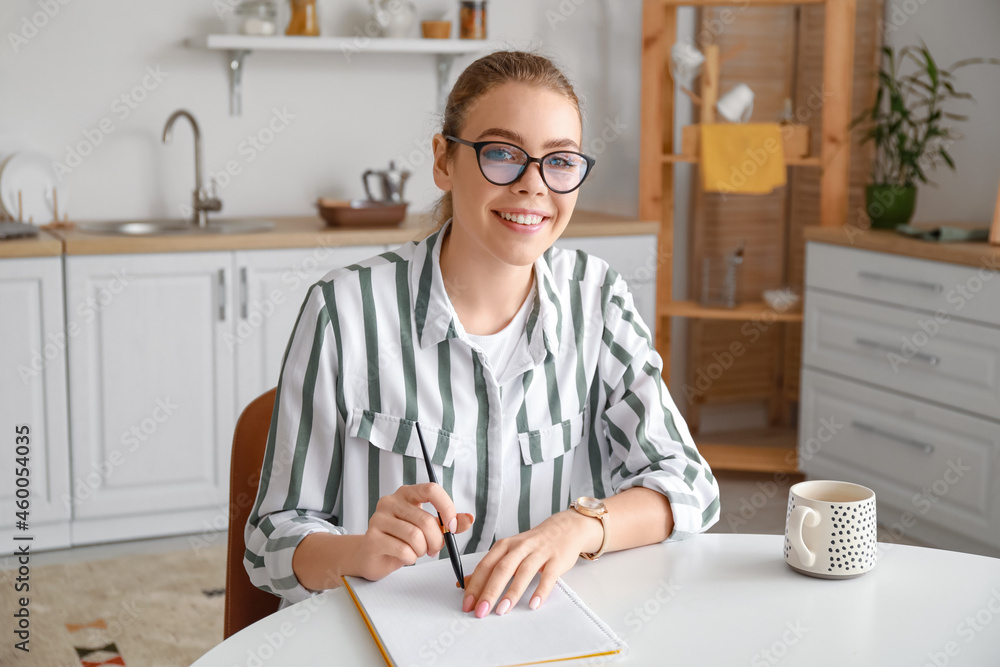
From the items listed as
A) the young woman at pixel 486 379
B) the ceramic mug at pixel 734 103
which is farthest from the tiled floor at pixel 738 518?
the young woman at pixel 486 379

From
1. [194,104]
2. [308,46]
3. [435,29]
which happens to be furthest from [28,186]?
[435,29]

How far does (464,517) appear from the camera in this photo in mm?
1055

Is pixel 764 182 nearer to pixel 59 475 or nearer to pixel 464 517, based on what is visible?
pixel 59 475

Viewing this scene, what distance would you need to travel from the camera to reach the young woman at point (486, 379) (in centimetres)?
124

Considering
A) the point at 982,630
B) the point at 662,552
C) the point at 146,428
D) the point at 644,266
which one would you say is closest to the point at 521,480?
the point at 662,552

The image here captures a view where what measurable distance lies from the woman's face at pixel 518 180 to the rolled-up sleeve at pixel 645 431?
19 cm

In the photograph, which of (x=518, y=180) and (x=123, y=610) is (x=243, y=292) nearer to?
(x=123, y=610)

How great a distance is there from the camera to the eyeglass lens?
1270mm

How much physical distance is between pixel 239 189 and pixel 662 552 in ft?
8.65

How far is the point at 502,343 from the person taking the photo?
1.38 metres

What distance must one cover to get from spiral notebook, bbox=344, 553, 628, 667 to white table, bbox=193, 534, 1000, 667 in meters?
0.02

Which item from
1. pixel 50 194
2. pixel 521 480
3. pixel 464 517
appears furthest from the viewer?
pixel 50 194

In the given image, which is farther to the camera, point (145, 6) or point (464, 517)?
point (145, 6)

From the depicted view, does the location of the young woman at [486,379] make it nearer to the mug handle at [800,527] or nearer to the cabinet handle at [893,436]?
the mug handle at [800,527]
